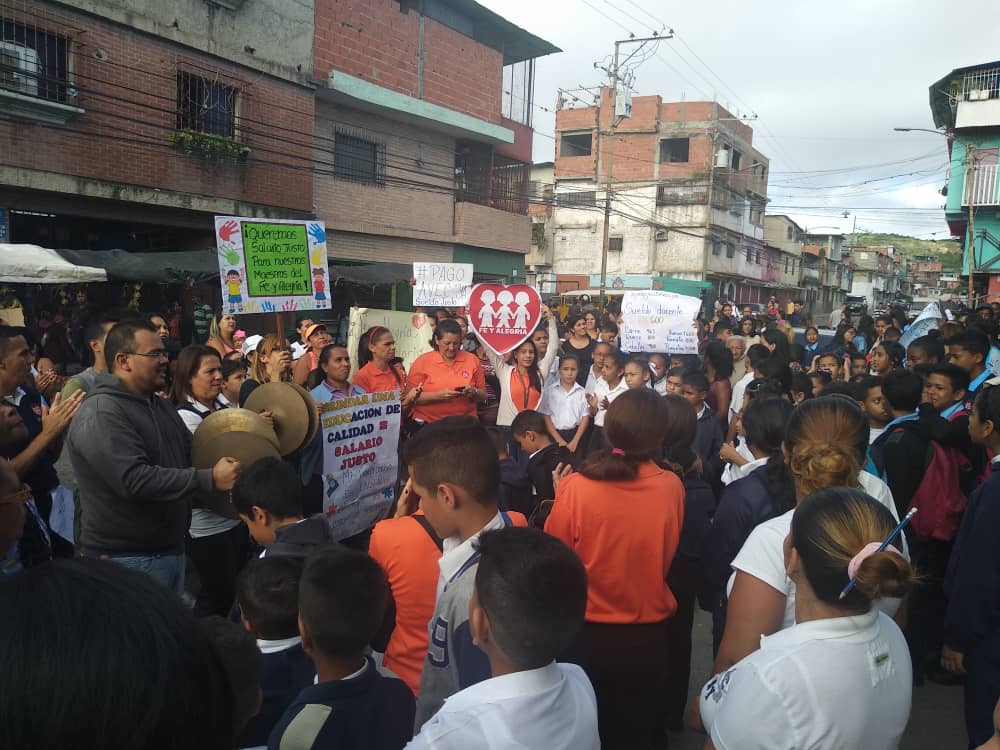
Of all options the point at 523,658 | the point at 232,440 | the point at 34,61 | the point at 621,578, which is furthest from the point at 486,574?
the point at 34,61

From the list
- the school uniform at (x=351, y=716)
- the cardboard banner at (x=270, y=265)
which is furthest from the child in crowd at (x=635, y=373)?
the school uniform at (x=351, y=716)

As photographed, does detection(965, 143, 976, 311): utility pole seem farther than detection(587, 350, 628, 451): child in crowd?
Yes

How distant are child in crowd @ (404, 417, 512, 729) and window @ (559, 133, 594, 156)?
1808 inches

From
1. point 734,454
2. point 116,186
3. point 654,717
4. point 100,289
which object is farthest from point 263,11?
point 654,717

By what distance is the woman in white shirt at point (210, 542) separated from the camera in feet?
13.3

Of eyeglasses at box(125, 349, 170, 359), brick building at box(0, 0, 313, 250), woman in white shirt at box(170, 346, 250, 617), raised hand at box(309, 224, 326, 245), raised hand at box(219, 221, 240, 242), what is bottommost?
woman in white shirt at box(170, 346, 250, 617)

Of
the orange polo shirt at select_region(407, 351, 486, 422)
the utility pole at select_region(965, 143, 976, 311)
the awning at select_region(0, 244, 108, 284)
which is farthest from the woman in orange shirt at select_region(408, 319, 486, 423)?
the utility pole at select_region(965, 143, 976, 311)

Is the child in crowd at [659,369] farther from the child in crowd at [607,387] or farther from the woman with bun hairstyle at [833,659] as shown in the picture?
the woman with bun hairstyle at [833,659]

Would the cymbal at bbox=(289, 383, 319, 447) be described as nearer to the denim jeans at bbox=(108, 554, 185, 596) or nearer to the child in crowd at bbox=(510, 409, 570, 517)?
the denim jeans at bbox=(108, 554, 185, 596)

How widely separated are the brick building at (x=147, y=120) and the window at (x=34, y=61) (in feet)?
0.07

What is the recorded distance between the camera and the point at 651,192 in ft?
143

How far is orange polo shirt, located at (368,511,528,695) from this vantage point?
8.25 feet

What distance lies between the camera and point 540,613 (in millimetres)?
1713

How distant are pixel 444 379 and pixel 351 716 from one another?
4052mm
